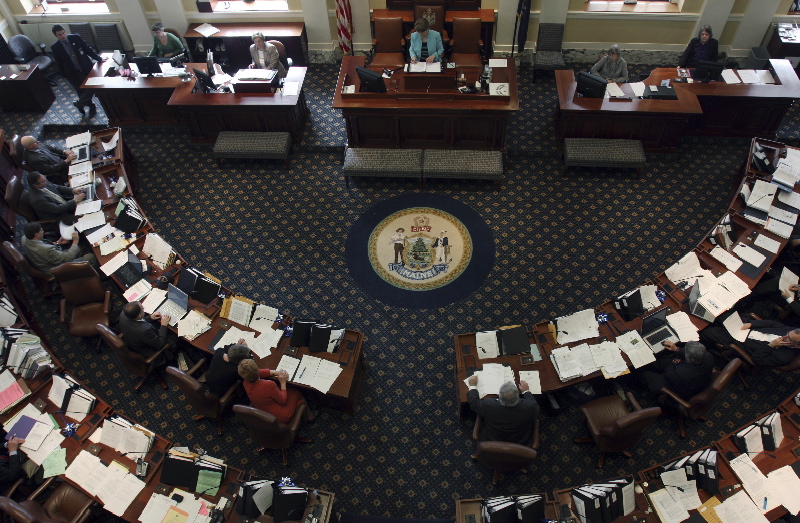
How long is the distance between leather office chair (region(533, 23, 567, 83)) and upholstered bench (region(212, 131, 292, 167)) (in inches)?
198

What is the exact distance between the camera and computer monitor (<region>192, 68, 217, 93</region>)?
9.20m

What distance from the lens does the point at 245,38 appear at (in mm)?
10930

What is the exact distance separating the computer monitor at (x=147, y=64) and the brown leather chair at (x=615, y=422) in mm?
8894

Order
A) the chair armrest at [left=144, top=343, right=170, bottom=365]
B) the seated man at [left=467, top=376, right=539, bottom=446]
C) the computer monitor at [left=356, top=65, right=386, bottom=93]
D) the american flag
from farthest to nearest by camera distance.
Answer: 1. the american flag
2. the computer monitor at [left=356, top=65, right=386, bottom=93]
3. the chair armrest at [left=144, top=343, right=170, bottom=365]
4. the seated man at [left=467, top=376, right=539, bottom=446]

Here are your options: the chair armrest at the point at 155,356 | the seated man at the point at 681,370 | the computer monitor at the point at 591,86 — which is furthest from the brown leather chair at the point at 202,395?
the computer monitor at the point at 591,86

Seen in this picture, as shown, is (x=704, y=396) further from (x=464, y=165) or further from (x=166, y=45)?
(x=166, y=45)

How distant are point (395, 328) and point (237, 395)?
7.14 feet

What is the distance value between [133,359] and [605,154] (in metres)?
7.36

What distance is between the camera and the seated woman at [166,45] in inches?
412

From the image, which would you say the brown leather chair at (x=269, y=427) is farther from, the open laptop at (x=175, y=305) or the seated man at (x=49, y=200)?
the seated man at (x=49, y=200)

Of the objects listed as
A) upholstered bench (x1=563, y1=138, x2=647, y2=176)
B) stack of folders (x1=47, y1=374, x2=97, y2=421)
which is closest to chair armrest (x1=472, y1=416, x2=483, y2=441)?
stack of folders (x1=47, y1=374, x2=97, y2=421)

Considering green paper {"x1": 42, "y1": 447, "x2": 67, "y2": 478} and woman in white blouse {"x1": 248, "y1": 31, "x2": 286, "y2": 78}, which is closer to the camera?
green paper {"x1": 42, "y1": 447, "x2": 67, "y2": 478}

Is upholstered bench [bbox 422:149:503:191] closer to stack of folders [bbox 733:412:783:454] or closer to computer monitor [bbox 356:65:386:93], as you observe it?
computer monitor [bbox 356:65:386:93]

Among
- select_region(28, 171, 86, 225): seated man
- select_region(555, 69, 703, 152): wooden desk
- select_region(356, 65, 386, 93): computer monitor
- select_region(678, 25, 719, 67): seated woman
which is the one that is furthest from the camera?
select_region(678, 25, 719, 67): seated woman
